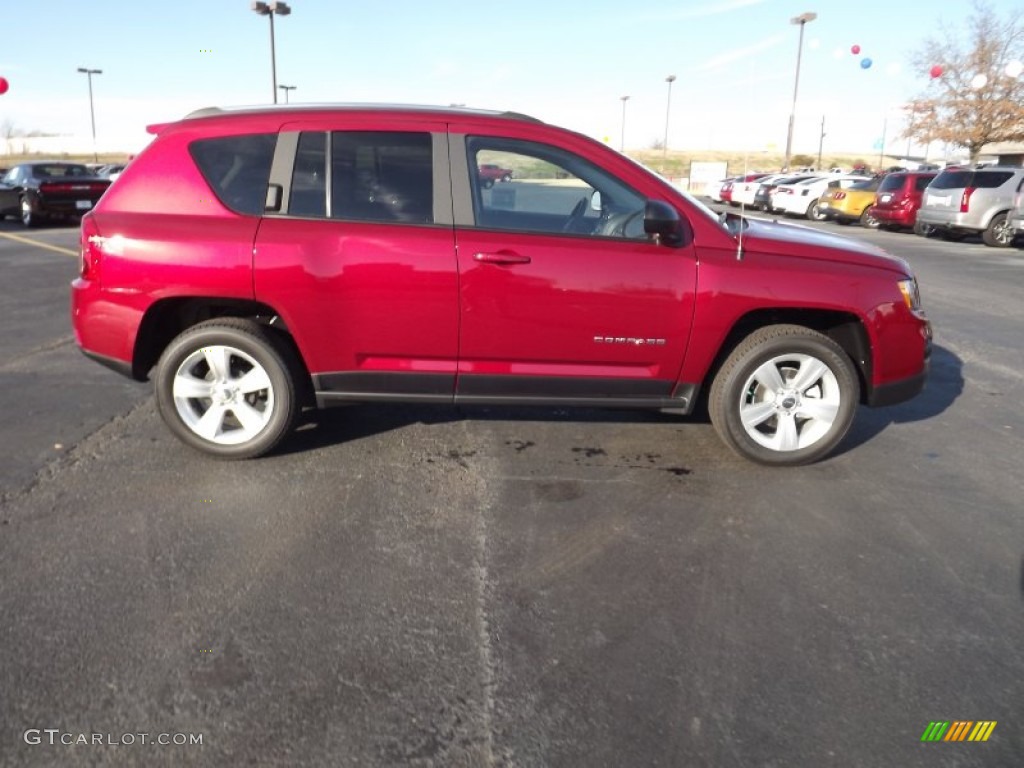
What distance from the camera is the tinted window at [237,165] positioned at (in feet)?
13.1

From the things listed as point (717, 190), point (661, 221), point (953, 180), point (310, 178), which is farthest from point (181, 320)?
point (717, 190)

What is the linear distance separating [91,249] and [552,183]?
95.0 inches

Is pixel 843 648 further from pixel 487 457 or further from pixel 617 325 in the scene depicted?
pixel 487 457

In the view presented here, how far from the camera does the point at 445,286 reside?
3910mm

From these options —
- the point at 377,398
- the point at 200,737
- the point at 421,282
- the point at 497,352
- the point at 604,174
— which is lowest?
the point at 200,737

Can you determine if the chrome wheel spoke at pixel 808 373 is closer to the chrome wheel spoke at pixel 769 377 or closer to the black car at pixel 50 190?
the chrome wheel spoke at pixel 769 377

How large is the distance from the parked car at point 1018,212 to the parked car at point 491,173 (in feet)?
53.2

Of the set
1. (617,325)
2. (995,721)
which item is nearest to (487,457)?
(617,325)

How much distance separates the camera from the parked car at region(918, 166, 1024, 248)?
16484 millimetres

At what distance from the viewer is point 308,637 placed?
8.82 ft

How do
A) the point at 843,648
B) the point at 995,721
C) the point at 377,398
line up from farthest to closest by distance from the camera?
the point at 377,398
the point at 843,648
the point at 995,721

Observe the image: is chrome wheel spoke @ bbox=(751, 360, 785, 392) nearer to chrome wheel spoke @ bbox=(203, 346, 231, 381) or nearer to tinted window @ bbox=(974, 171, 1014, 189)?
chrome wheel spoke @ bbox=(203, 346, 231, 381)

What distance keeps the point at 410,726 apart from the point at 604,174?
2.86 metres

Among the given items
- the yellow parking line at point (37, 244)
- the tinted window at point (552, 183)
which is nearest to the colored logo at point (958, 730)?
the tinted window at point (552, 183)
